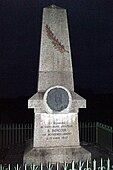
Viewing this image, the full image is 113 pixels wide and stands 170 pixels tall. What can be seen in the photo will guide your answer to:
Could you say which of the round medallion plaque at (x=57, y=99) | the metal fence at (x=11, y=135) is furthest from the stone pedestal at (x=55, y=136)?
the metal fence at (x=11, y=135)

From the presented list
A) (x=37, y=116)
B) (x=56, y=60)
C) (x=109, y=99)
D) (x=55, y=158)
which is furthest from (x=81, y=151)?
(x=109, y=99)

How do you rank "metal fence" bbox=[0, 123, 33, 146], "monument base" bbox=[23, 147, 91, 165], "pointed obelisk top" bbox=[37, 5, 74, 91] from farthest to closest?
"metal fence" bbox=[0, 123, 33, 146] → "pointed obelisk top" bbox=[37, 5, 74, 91] → "monument base" bbox=[23, 147, 91, 165]

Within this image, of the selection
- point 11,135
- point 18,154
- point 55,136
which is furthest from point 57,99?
point 11,135

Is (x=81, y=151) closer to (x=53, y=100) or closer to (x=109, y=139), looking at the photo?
(x=53, y=100)

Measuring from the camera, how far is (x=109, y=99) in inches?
1501

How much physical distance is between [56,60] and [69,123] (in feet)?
6.60

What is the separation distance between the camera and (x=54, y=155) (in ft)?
31.6

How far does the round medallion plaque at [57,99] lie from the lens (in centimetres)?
962

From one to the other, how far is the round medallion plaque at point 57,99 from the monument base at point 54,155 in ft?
3.98

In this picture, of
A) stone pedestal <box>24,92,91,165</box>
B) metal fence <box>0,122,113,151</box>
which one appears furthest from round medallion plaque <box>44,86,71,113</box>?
metal fence <box>0,122,113,151</box>

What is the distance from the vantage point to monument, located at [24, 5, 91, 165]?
380 inches

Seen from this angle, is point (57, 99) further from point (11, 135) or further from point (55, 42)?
point (11, 135)

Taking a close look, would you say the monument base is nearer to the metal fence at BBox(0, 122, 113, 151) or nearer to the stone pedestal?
the stone pedestal

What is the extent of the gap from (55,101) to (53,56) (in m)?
1.41
